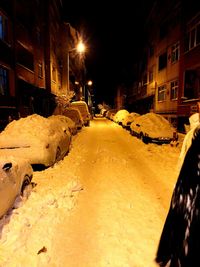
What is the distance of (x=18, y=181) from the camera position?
15.0 ft

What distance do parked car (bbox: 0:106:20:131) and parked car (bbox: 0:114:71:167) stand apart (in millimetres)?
7410

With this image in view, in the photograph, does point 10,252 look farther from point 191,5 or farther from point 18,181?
point 191,5

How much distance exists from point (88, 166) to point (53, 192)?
9.27 ft

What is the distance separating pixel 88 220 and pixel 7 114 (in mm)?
13273

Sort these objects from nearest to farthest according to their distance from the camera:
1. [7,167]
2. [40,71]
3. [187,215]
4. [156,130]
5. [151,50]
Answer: [187,215], [7,167], [156,130], [40,71], [151,50]

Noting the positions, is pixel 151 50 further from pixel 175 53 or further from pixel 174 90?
pixel 174 90

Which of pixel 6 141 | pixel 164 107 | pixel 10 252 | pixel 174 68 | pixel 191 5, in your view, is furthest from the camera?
pixel 164 107

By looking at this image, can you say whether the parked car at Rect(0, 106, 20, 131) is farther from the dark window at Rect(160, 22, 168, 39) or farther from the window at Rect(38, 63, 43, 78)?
the dark window at Rect(160, 22, 168, 39)

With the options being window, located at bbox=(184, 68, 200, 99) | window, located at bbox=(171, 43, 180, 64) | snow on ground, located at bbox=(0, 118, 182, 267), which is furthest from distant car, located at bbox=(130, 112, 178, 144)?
window, located at bbox=(171, 43, 180, 64)

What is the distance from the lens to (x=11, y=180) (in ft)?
13.8

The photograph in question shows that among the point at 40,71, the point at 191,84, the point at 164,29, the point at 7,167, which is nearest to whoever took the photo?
the point at 7,167

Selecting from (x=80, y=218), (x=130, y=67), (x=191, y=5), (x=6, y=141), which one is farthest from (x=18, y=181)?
(x=130, y=67)

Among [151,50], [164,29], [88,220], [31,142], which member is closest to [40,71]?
[164,29]

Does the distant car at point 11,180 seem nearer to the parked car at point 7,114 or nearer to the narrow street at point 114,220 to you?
the narrow street at point 114,220
